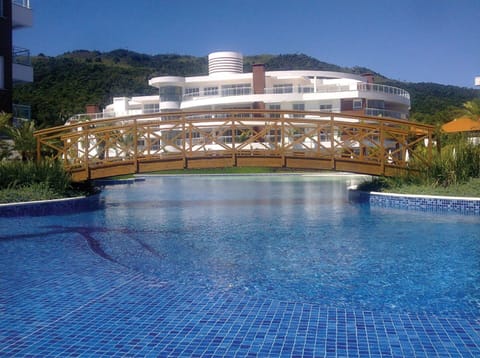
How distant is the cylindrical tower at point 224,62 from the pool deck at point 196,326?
41.1 metres

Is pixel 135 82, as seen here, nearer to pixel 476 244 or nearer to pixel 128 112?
pixel 128 112

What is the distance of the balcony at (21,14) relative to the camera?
22.5 meters

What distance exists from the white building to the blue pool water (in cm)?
2442

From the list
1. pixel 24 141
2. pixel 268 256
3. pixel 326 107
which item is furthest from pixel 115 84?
pixel 268 256

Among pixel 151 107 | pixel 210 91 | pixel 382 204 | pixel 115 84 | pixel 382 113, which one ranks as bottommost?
pixel 382 204

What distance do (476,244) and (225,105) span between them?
34.1m

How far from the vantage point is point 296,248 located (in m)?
8.98

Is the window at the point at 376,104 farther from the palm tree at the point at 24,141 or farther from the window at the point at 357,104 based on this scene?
the palm tree at the point at 24,141

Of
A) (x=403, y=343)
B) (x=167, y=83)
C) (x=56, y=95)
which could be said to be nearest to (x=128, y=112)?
(x=167, y=83)

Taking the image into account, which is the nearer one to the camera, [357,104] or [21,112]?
[21,112]

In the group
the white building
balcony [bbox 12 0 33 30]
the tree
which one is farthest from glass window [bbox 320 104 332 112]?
the tree

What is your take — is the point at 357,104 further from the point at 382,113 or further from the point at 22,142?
the point at 22,142

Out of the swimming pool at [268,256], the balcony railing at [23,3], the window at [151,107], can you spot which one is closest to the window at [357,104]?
the window at [151,107]

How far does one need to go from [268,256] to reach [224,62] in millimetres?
39452
